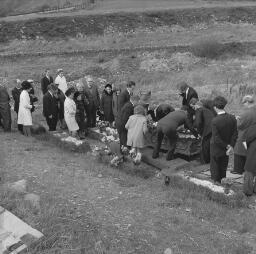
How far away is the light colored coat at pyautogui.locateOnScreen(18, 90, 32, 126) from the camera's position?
36.5 feet

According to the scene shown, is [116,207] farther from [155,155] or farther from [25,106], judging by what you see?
[25,106]

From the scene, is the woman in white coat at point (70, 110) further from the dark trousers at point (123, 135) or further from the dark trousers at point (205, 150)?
the dark trousers at point (205, 150)

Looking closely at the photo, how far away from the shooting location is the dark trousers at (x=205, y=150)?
8.77 meters

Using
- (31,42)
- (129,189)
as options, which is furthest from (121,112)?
(31,42)

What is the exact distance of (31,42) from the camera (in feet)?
123

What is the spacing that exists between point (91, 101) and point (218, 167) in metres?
4.54

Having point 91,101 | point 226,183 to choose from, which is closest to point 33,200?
point 226,183

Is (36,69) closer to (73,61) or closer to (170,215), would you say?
(73,61)

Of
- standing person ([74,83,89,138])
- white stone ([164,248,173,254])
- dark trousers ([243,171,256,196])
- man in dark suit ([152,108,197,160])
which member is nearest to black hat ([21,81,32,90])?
standing person ([74,83,89,138])

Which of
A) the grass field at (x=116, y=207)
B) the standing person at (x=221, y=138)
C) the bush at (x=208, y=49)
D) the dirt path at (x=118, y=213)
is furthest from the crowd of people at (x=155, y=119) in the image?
the bush at (x=208, y=49)

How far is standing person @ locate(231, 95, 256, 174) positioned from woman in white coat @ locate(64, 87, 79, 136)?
434cm

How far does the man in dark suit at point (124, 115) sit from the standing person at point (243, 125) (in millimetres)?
2443

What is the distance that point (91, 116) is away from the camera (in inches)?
465

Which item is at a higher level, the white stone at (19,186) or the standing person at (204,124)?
the standing person at (204,124)
